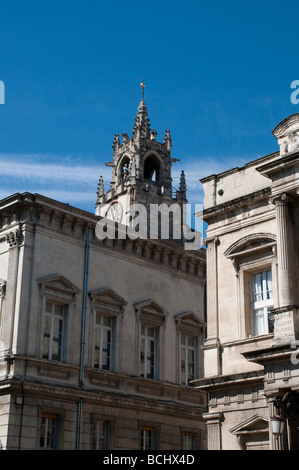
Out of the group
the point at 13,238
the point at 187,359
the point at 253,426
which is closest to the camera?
the point at 253,426

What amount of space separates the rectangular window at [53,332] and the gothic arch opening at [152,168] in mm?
40889

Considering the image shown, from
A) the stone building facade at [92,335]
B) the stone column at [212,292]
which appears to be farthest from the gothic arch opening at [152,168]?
the stone column at [212,292]

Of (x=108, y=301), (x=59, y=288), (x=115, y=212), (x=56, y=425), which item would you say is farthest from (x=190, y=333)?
(x=115, y=212)

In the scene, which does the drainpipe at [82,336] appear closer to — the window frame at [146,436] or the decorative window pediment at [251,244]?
the window frame at [146,436]

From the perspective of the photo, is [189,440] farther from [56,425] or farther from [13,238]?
[13,238]

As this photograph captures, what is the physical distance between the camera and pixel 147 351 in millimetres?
32844

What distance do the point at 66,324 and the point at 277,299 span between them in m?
9.96

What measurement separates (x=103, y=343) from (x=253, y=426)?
979cm

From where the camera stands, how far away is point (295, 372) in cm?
2086

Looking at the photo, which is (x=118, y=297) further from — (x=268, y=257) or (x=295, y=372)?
(x=295, y=372)

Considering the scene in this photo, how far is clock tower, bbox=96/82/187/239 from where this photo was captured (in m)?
66.2

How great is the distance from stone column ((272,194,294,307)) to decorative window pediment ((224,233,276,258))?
1378 millimetres
